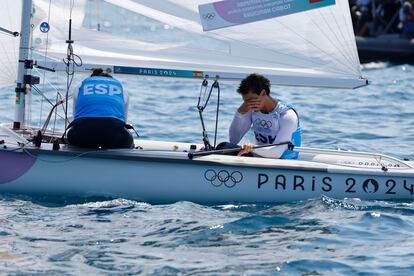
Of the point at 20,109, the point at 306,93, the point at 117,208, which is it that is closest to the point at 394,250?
the point at 117,208

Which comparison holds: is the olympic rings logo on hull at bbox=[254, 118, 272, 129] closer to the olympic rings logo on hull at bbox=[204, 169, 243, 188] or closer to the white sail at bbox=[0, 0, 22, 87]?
the olympic rings logo on hull at bbox=[204, 169, 243, 188]

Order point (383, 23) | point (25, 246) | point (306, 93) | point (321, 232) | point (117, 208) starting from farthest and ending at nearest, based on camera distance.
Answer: point (383, 23), point (306, 93), point (117, 208), point (321, 232), point (25, 246)

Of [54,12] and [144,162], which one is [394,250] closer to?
[144,162]

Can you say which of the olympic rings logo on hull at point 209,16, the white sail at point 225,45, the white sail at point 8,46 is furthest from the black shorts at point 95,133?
the olympic rings logo on hull at point 209,16

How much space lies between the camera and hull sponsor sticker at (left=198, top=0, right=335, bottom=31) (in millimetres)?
8273

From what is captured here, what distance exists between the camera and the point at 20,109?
8.45 meters

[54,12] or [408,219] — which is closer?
[408,219]

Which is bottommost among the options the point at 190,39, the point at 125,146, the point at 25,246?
the point at 25,246

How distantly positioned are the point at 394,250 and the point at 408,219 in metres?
0.79

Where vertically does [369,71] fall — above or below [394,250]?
above

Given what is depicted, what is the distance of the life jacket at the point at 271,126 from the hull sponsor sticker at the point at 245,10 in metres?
0.70

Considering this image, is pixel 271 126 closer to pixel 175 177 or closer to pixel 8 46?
pixel 175 177

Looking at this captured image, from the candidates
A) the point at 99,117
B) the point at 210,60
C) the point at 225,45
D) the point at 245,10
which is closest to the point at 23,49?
the point at 99,117

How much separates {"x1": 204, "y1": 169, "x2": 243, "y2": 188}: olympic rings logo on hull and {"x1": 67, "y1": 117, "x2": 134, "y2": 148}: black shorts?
0.69 m
